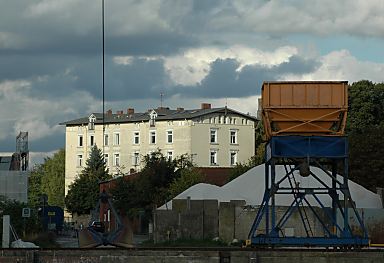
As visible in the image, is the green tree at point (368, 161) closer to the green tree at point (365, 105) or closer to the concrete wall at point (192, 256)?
the green tree at point (365, 105)

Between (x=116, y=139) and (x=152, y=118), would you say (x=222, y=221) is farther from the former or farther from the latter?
(x=116, y=139)

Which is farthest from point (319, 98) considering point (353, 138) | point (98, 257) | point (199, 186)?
point (353, 138)

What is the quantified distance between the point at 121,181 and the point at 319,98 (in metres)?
51.9

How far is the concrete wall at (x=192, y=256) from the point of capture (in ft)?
88.3

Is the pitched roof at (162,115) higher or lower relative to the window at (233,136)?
higher

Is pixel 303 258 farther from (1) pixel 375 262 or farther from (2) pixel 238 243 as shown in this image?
(2) pixel 238 243

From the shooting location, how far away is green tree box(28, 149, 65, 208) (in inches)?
6274

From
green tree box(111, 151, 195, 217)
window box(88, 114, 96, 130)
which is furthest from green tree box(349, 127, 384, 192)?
window box(88, 114, 96, 130)

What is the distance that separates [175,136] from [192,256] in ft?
353

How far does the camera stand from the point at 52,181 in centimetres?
16288

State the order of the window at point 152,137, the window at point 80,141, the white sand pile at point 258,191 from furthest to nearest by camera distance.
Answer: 1. the window at point 80,141
2. the window at point 152,137
3. the white sand pile at point 258,191

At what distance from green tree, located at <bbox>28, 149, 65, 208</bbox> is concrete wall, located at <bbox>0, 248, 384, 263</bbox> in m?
127

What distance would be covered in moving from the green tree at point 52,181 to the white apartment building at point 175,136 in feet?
39.6

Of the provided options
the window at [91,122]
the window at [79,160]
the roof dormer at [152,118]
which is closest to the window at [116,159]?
the window at [91,122]
